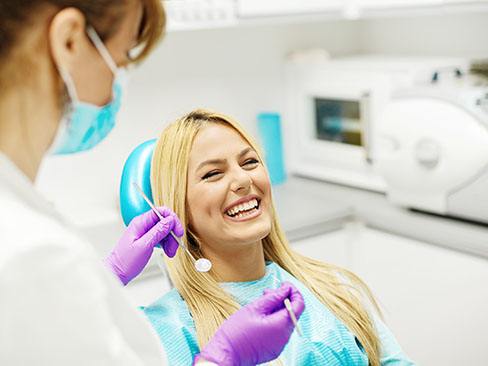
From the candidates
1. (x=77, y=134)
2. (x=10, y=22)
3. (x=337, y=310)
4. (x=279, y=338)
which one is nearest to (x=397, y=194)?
(x=337, y=310)

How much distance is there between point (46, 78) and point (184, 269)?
795 millimetres

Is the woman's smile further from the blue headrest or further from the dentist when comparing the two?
the dentist

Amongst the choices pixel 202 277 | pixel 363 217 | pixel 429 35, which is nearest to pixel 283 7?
pixel 429 35

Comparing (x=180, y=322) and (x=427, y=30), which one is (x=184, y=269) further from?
(x=427, y=30)

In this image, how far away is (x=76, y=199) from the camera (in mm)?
2586

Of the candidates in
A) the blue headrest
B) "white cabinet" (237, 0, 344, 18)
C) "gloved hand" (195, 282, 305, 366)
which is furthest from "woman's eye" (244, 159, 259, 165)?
"white cabinet" (237, 0, 344, 18)

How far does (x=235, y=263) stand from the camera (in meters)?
1.67

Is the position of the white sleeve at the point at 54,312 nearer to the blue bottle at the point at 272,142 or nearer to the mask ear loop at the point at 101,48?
the mask ear loop at the point at 101,48

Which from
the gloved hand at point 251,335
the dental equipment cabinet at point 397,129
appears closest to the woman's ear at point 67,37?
the gloved hand at point 251,335

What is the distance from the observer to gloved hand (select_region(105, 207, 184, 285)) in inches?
59.3

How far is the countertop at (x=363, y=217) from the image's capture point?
2.21m

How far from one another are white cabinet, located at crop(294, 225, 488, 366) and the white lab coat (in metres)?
1.54

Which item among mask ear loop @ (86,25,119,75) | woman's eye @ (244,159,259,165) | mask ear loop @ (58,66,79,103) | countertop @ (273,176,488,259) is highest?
mask ear loop @ (86,25,119,75)

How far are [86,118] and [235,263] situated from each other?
77 cm
